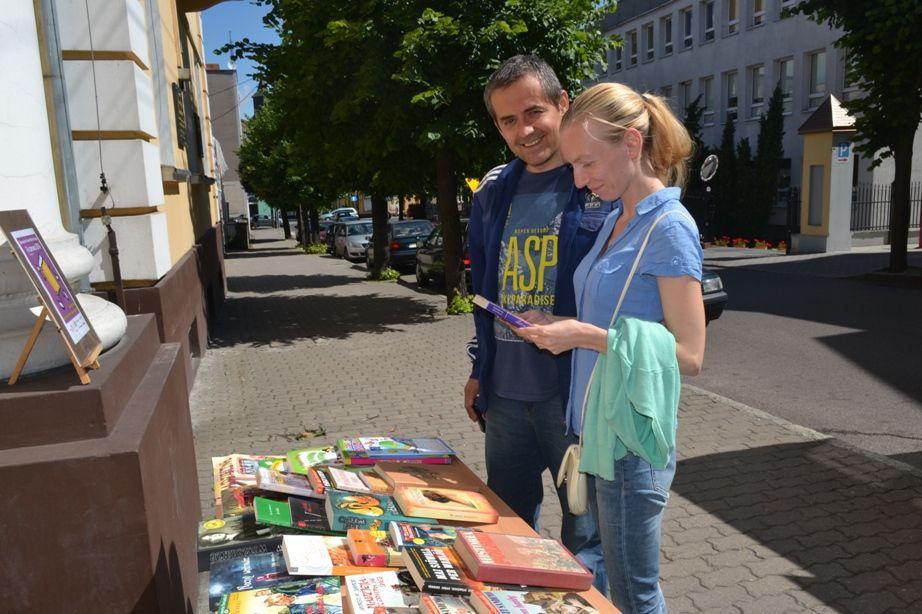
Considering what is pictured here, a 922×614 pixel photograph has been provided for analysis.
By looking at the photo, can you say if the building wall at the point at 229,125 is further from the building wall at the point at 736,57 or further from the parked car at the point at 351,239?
the building wall at the point at 736,57

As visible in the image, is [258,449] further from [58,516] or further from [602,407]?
[602,407]

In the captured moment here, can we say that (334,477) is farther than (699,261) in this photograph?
Yes

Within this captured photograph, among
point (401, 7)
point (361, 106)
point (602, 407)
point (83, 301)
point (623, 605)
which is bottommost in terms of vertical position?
point (623, 605)

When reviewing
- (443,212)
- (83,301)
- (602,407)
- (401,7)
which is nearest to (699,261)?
(602,407)

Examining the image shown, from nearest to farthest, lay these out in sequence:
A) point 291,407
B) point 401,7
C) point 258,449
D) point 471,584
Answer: point 471,584, point 258,449, point 291,407, point 401,7

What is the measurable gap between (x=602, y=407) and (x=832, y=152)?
23.3m

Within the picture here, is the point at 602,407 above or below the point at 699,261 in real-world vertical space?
below

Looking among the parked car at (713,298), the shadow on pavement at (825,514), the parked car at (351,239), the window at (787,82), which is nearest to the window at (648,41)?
A: the window at (787,82)

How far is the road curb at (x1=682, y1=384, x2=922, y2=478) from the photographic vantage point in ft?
17.2

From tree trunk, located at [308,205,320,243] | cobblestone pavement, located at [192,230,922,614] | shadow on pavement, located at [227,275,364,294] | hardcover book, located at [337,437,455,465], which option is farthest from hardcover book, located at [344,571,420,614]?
tree trunk, located at [308,205,320,243]

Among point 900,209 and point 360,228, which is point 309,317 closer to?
point 900,209

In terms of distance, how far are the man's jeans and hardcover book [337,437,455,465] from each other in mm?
217

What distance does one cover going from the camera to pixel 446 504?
2.46 m

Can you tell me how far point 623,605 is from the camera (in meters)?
2.26
